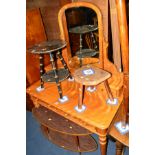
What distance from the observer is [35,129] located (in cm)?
240

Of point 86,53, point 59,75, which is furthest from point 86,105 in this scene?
point 86,53

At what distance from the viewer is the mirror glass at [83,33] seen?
1443mm

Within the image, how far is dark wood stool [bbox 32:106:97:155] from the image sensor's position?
1478 millimetres

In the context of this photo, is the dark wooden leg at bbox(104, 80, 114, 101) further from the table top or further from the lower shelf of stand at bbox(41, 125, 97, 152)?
the lower shelf of stand at bbox(41, 125, 97, 152)

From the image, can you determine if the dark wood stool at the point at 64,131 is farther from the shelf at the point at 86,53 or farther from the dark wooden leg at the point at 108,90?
the shelf at the point at 86,53

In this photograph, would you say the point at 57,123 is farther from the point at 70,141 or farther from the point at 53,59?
the point at 53,59

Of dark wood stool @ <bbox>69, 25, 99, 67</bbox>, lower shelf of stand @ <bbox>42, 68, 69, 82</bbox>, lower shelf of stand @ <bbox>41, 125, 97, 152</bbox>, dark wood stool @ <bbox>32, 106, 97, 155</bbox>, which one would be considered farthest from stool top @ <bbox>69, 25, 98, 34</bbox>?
lower shelf of stand @ <bbox>41, 125, 97, 152</bbox>

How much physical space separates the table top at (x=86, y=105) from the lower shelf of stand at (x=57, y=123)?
0.10 metres

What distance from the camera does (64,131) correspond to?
1475mm

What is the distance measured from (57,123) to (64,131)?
0.11 meters

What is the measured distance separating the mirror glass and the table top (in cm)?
25
